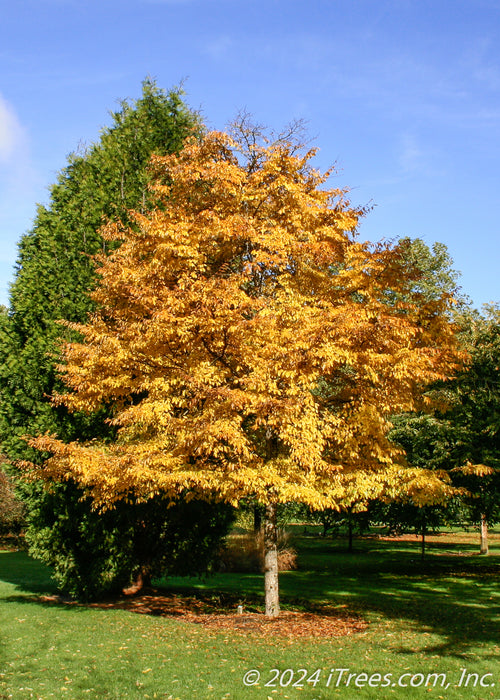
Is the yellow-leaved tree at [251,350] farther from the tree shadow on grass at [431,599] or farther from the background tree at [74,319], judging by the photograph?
the tree shadow on grass at [431,599]

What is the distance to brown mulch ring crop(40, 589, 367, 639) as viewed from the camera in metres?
9.43

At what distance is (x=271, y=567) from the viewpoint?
10.7 metres

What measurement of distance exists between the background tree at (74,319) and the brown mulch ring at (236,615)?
82 centimetres

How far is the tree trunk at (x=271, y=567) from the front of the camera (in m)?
10.6

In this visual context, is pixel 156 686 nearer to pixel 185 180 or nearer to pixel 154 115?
pixel 185 180

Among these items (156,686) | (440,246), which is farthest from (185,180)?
(440,246)

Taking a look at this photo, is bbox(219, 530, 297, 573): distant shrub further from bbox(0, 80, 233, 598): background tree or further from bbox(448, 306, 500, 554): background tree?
bbox(448, 306, 500, 554): background tree

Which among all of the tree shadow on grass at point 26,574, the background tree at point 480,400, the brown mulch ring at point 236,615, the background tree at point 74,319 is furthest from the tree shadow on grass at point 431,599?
the tree shadow on grass at point 26,574

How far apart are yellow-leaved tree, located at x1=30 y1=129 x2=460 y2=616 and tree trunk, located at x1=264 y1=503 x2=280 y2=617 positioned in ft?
0.09

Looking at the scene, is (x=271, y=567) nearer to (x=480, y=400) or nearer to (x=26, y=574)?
(x=480, y=400)

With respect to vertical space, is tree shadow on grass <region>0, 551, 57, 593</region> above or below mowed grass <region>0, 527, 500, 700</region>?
below

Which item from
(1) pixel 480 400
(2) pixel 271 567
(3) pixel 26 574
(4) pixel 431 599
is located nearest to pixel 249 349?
(2) pixel 271 567

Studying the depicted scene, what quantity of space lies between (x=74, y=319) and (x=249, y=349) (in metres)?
5.77

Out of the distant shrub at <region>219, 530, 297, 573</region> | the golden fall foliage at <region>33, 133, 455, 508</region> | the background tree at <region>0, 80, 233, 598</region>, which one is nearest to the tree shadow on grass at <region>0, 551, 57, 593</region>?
the background tree at <region>0, 80, 233, 598</region>
